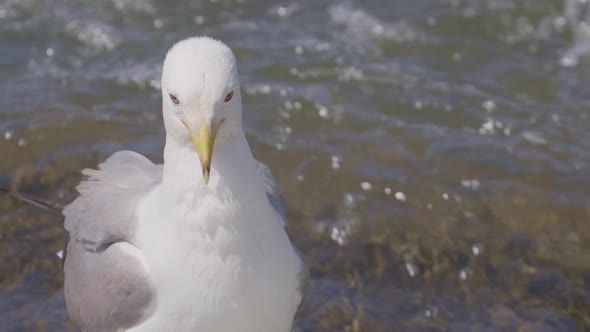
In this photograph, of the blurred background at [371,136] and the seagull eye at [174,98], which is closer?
the seagull eye at [174,98]

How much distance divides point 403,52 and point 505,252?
295 centimetres

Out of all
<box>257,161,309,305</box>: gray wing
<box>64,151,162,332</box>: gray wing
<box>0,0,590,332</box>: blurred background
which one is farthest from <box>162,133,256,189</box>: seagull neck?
<box>0,0,590,332</box>: blurred background

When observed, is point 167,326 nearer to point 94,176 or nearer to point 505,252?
point 94,176

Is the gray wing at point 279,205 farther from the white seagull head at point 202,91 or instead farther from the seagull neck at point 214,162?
the white seagull head at point 202,91

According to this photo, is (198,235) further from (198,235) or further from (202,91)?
(202,91)

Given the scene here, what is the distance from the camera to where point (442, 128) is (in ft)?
21.3

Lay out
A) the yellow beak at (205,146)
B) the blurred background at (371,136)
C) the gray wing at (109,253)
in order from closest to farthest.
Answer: the yellow beak at (205,146) < the gray wing at (109,253) < the blurred background at (371,136)

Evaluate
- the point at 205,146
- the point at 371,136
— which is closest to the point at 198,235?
the point at 205,146

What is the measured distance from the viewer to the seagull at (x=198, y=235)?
2998 millimetres

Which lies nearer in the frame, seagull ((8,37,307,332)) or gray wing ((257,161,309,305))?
seagull ((8,37,307,332))

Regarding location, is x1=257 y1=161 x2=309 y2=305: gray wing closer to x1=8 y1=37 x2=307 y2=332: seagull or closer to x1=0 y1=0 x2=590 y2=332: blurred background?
x1=8 y1=37 x2=307 y2=332: seagull

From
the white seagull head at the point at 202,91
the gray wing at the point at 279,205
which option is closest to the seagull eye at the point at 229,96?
the white seagull head at the point at 202,91

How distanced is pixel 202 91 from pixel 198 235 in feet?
2.12

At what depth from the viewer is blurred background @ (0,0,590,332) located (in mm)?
4879
